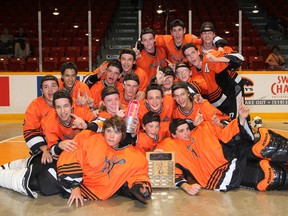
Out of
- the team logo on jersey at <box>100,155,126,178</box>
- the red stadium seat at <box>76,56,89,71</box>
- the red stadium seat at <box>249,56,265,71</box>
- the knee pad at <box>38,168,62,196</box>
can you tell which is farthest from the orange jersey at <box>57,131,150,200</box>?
the red stadium seat at <box>249,56,265,71</box>

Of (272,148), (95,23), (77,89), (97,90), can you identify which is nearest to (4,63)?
(95,23)

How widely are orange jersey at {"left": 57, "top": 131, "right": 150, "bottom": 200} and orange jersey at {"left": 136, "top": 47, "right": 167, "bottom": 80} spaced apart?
201 cm

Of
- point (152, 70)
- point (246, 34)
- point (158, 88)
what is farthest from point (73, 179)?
point (246, 34)

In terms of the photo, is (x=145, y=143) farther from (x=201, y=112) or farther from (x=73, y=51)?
(x=73, y=51)

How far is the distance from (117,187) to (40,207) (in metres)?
0.65

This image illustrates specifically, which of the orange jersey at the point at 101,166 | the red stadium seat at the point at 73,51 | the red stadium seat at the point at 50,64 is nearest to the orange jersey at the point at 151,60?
the orange jersey at the point at 101,166

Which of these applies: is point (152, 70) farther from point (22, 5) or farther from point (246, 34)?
point (22, 5)

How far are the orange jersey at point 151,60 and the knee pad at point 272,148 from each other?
206cm

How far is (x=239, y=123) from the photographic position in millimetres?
4020

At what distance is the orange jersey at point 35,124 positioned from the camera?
14.3 ft

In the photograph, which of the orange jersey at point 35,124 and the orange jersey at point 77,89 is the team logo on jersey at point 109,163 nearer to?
the orange jersey at point 35,124

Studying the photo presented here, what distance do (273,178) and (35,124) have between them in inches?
92.2

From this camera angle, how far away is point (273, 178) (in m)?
3.94

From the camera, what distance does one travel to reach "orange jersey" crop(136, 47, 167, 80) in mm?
5626
